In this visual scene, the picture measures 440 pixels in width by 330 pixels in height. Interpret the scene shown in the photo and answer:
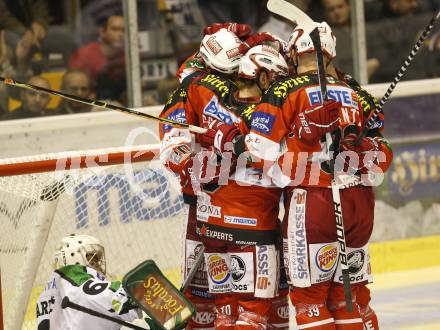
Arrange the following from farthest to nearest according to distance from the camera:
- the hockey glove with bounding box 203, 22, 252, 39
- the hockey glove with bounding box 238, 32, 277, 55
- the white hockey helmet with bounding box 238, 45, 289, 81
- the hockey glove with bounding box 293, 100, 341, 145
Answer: the hockey glove with bounding box 203, 22, 252, 39 < the hockey glove with bounding box 238, 32, 277, 55 < the white hockey helmet with bounding box 238, 45, 289, 81 < the hockey glove with bounding box 293, 100, 341, 145

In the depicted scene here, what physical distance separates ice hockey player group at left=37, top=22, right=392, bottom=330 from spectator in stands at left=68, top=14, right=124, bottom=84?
2.54m

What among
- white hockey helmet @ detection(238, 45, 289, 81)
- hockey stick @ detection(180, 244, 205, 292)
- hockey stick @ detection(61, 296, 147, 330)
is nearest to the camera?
hockey stick @ detection(61, 296, 147, 330)

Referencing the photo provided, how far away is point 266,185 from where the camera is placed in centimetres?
592

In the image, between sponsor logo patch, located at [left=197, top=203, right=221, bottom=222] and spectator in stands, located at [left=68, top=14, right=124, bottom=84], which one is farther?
spectator in stands, located at [left=68, top=14, right=124, bottom=84]

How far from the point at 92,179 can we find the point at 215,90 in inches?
45.9

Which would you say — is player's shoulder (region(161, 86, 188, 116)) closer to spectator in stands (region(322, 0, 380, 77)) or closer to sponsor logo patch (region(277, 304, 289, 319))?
sponsor logo patch (region(277, 304, 289, 319))

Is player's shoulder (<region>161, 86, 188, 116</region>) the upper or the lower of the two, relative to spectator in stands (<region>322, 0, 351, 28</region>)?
lower

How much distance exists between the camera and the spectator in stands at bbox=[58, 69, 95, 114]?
8.48 meters

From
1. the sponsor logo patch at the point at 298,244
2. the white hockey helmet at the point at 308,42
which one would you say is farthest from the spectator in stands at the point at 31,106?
the sponsor logo patch at the point at 298,244

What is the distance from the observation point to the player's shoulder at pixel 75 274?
18.6ft

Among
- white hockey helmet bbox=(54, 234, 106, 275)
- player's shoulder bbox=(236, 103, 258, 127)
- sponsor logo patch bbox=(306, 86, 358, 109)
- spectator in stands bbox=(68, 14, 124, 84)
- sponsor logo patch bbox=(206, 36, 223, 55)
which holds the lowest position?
white hockey helmet bbox=(54, 234, 106, 275)

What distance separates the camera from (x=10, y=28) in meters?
8.41

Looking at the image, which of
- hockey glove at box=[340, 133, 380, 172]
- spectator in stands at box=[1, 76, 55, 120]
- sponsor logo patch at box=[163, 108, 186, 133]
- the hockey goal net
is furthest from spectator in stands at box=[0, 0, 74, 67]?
hockey glove at box=[340, 133, 380, 172]

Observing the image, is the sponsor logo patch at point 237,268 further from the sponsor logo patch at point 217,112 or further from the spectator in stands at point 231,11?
the spectator in stands at point 231,11
